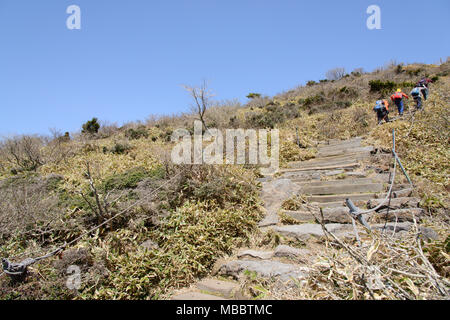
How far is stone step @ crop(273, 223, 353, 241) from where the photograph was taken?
3.66 meters

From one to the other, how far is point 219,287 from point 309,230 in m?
1.71

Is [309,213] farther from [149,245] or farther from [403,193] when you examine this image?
[149,245]

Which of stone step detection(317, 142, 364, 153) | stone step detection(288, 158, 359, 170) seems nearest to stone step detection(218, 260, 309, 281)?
stone step detection(288, 158, 359, 170)

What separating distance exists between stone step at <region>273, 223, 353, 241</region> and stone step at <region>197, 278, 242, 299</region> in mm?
1287

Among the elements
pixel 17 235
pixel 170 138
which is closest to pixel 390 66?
pixel 170 138

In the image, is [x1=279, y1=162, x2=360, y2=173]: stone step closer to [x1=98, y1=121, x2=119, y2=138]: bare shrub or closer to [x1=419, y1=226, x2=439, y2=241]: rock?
[x1=419, y1=226, x2=439, y2=241]: rock

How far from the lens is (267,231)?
423 cm

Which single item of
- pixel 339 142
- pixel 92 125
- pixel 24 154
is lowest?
pixel 24 154

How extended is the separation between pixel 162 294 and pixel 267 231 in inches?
78.2

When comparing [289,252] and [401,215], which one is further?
[401,215]

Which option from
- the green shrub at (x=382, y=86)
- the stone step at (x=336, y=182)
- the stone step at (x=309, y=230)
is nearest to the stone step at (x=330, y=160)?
the stone step at (x=336, y=182)

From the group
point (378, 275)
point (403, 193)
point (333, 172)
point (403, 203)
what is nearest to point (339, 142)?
point (333, 172)

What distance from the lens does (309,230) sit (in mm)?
3871
